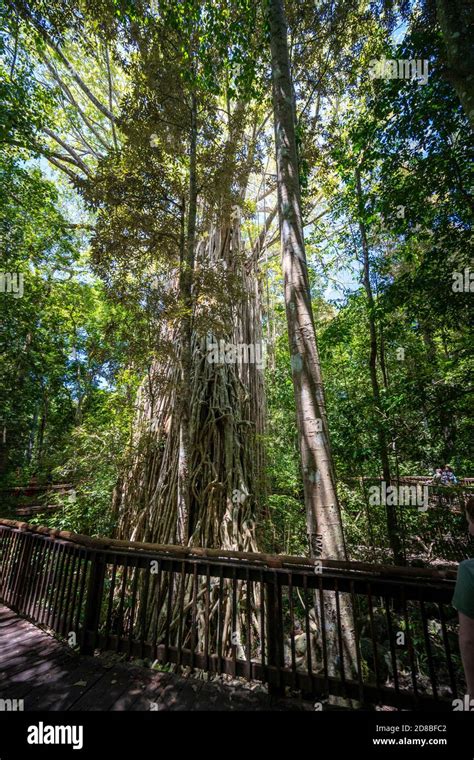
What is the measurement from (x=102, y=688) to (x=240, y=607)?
2323 mm

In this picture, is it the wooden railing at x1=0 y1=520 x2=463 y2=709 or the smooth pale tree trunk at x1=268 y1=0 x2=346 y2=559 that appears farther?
the smooth pale tree trunk at x1=268 y1=0 x2=346 y2=559

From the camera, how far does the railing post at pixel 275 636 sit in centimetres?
219

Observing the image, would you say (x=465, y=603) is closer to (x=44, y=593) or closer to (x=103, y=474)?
(x=44, y=593)

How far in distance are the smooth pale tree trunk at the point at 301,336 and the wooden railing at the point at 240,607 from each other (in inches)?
16.5

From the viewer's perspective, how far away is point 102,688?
2281 mm

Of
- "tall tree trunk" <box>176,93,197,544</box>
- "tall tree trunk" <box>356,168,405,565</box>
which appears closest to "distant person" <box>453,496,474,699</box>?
"tall tree trunk" <box>176,93,197,544</box>

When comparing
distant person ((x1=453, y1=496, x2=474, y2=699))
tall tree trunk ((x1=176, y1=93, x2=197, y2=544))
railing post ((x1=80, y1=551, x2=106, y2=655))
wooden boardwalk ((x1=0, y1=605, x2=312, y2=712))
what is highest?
tall tree trunk ((x1=176, y1=93, x2=197, y2=544))

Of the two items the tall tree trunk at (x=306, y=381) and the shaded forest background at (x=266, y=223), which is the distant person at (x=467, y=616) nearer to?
the tall tree trunk at (x=306, y=381)

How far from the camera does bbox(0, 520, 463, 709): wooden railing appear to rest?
202 cm

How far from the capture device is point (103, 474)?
5.43 meters

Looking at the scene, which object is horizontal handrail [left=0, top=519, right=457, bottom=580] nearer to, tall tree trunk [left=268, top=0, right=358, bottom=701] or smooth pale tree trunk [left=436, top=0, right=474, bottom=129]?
tall tree trunk [left=268, top=0, right=358, bottom=701]

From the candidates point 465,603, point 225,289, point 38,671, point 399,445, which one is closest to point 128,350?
point 225,289

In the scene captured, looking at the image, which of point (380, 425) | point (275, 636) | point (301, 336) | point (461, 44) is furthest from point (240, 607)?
point (461, 44)

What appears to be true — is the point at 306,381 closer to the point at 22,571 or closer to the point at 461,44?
the point at 461,44
